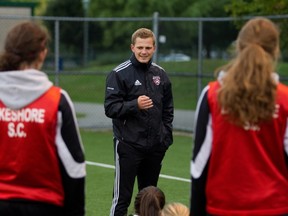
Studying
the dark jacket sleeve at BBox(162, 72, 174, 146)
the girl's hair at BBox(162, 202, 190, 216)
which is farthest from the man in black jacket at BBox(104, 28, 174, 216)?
the girl's hair at BBox(162, 202, 190, 216)

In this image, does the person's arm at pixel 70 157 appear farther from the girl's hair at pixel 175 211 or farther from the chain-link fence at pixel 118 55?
the chain-link fence at pixel 118 55

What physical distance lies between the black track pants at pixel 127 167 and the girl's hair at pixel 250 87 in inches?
127

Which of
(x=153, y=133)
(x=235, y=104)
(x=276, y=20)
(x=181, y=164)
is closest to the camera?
(x=235, y=104)

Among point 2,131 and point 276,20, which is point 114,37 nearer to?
point 276,20

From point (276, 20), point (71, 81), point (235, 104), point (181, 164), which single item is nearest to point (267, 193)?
point (235, 104)

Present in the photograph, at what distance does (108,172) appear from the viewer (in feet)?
39.5

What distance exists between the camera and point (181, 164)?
12.9 meters

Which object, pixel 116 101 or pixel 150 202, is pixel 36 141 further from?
pixel 116 101

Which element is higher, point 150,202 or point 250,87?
point 250,87

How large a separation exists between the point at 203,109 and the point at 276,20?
40.3 ft

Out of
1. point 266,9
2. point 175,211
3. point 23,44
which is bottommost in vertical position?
point 175,211

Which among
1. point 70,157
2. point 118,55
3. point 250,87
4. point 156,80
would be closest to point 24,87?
point 70,157

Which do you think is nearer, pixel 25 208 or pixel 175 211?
pixel 25 208

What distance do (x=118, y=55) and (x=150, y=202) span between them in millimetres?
31497
